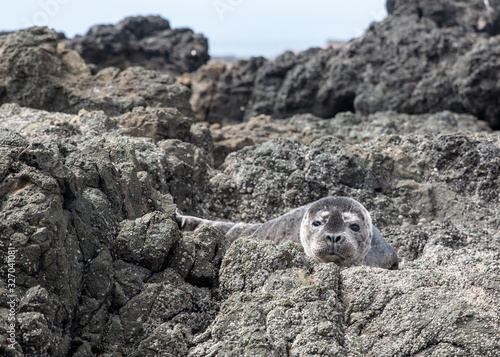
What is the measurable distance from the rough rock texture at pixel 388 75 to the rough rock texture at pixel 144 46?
3159mm

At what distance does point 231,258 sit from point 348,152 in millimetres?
4431

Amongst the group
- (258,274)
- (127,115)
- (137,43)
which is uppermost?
(137,43)

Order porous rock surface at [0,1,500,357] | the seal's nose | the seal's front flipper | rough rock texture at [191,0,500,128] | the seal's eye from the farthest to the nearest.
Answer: rough rock texture at [191,0,500,128], the seal's front flipper, the seal's eye, the seal's nose, porous rock surface at [0,1,500,357]

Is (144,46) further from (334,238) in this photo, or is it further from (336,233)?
(334,238)

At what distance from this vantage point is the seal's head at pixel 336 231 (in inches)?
248

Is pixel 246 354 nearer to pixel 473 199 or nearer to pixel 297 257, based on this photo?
pixel 297 257

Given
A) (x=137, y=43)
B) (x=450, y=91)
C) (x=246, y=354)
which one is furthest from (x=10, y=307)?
(x=137, y=43)

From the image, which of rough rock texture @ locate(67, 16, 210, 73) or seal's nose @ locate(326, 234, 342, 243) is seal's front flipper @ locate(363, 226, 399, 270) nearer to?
seal's nose @ locate(326, 234, 342, 243)

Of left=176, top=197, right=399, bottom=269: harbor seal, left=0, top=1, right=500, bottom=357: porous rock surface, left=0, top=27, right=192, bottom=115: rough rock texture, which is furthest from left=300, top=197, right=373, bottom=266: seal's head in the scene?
left=0, top=27, right=192, bottom=115: rough rock texture

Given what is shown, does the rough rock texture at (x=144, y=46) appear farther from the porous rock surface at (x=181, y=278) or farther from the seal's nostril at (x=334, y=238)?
the seal's nostril at (x=334, y=238)

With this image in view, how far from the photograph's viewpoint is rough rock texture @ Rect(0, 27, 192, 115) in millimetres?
11289

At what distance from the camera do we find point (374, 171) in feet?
30.0

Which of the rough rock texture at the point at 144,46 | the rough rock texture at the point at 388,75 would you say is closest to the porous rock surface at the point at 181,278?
the rough rock texture at the point at 388,75

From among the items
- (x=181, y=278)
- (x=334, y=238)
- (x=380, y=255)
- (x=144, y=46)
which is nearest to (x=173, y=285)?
(x=181, y=278)
